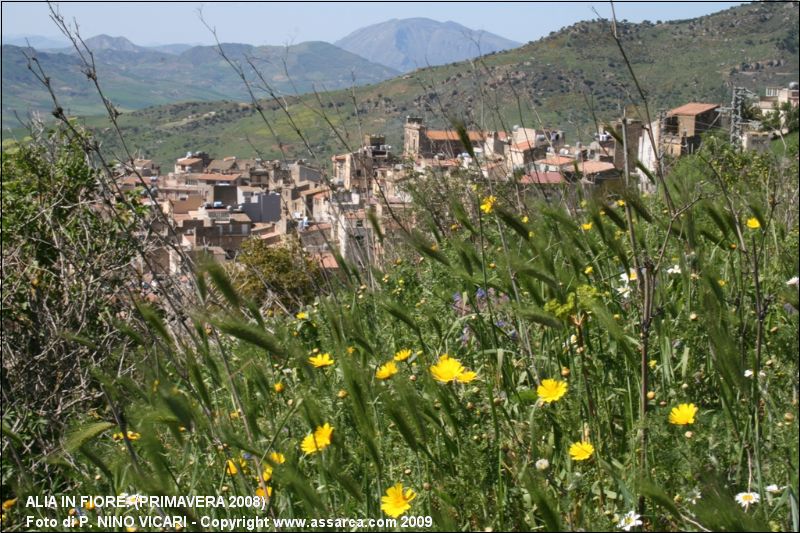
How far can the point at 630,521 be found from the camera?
1410 mm

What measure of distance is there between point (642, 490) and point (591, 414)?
0.54 metres

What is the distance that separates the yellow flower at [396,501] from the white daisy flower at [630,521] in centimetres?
35

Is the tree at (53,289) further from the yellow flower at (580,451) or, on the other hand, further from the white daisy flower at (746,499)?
the white daisy flower at (746,499)

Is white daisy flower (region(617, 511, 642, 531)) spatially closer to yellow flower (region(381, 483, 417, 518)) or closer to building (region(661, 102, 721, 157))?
yellow flower (region(381, 483, 417, 518))

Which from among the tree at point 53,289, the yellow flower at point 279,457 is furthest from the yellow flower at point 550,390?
the tree at point 53,289

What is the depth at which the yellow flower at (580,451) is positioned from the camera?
1.59 m

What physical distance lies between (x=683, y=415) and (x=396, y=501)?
538 millimetres

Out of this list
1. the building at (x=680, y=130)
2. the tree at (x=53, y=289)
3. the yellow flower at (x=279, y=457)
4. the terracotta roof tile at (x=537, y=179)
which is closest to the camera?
the yellow flower at (x=279, y=457)

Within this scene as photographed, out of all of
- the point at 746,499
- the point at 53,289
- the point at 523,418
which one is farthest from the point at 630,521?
the point at 53,289

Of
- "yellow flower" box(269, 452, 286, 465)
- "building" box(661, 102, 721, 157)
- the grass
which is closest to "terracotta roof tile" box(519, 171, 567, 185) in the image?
"building" box(661, 102, 721, 157)

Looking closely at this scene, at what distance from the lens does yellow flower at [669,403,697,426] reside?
5.15 ft

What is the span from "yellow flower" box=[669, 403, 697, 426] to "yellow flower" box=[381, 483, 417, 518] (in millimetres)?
489

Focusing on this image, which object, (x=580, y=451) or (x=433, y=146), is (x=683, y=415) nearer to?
(x=580, y=451)

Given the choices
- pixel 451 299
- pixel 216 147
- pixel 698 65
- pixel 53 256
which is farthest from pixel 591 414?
pixel 216 147
